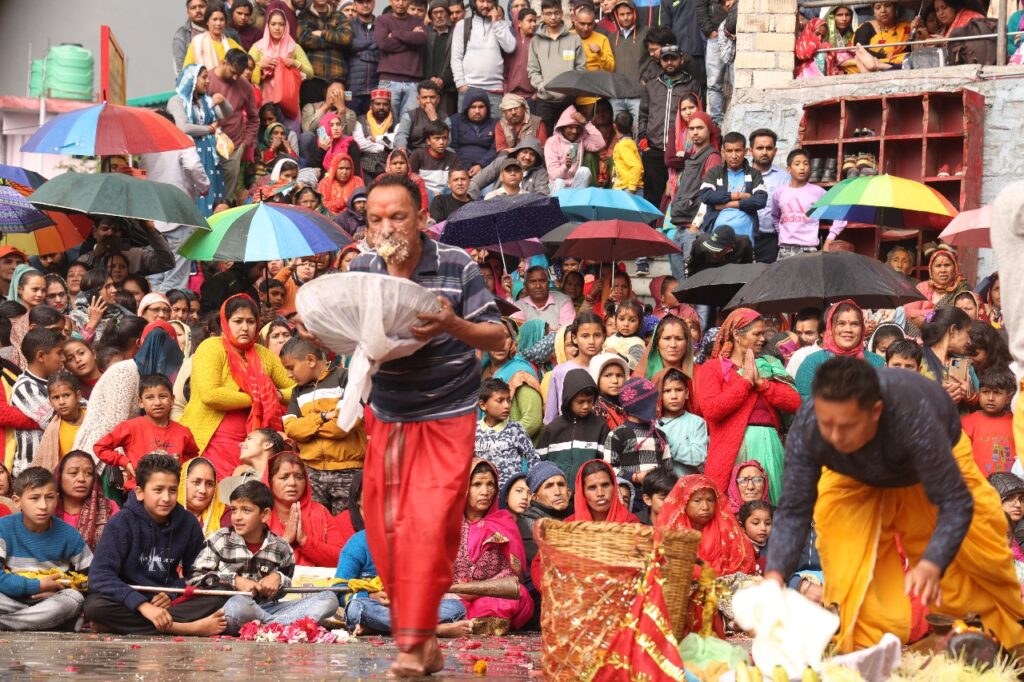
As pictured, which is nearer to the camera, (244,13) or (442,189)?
(442,189)

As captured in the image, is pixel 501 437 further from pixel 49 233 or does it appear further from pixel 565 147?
pixel 565 147

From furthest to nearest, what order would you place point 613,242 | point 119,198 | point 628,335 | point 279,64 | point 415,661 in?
point 279,64 → point 613,242 → point 628,335 → point 119,198 → point 415,661

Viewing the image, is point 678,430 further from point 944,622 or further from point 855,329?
point 944,622

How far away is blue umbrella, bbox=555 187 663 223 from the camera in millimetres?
14555

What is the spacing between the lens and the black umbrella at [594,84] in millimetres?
16594

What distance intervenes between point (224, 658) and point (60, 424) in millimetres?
3271

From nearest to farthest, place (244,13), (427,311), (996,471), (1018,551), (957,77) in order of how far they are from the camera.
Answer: (427,311)
(1018,551)
(996,471)
(957,77)
(244,13)

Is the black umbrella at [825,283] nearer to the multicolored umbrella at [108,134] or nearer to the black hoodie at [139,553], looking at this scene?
the black hoodie at [139,553]

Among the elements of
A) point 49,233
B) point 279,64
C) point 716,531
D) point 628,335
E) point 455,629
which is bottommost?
point 455,629

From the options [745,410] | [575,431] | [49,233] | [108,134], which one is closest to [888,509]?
[745,410]

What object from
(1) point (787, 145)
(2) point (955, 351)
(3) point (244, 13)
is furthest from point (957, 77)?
(3) point (244, 13)

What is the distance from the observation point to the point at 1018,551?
380 inches

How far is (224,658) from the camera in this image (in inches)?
304

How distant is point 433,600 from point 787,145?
1093 centimetres
